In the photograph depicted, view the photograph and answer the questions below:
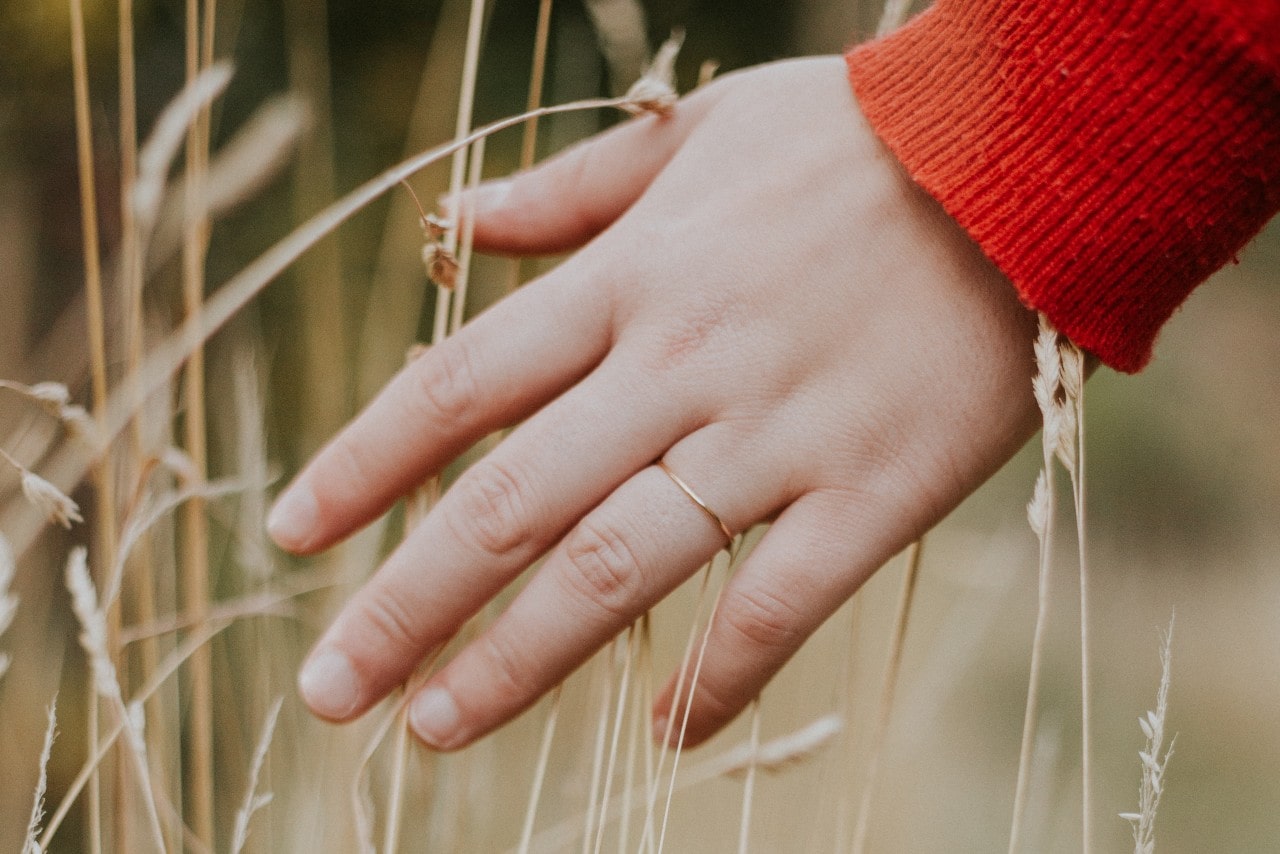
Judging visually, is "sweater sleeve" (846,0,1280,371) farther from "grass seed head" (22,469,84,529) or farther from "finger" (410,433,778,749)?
"grass seed head" (22,469,84,529)

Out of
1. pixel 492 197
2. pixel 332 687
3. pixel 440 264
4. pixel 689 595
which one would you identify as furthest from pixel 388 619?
pixel 689 595

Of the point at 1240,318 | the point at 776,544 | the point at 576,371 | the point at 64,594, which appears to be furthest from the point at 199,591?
the point at 1240,318

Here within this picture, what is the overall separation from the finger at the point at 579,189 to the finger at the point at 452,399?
0.52 feet

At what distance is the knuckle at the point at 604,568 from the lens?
0.74 meters

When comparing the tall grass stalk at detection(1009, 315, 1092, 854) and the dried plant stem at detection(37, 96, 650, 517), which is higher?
the dried plant stem at detection(37, 96, 650, 517)

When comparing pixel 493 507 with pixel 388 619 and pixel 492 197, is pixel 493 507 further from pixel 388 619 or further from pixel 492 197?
pixel 492 197

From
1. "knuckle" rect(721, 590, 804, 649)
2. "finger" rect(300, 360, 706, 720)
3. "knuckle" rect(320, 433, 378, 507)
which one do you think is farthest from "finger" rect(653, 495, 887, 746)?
"knuckle" rect(320, 433, 378, 507)

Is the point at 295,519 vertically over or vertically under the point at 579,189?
under

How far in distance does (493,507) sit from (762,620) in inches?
9.2

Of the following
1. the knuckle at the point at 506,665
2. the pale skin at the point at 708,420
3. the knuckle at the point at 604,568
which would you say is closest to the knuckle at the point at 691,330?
the pale skin at the point at 708,420

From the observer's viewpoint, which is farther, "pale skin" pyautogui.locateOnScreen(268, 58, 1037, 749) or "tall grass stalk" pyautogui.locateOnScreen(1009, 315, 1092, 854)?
"pale skin" pyautogui.locateOnScreen(268, 58, 1037, 749)

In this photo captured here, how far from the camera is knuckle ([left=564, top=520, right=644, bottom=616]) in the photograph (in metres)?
0.74

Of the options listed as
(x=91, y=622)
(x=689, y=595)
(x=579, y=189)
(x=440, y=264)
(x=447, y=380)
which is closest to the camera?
(x=91, y=622)

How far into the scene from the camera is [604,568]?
29.1 inches
